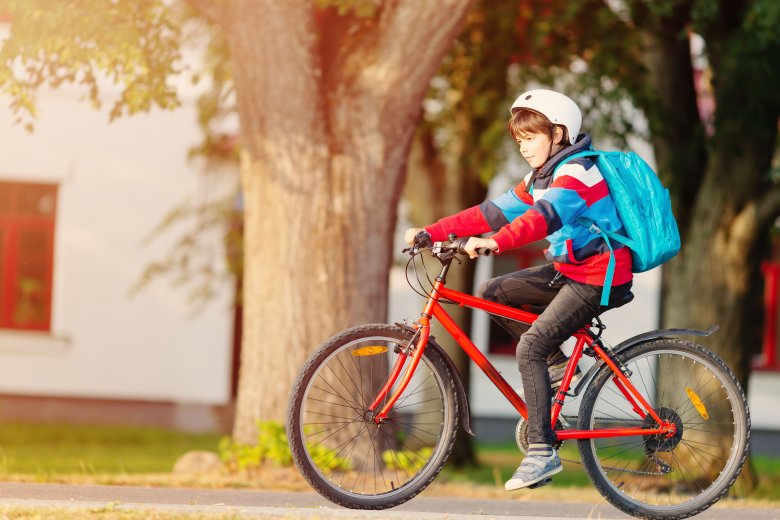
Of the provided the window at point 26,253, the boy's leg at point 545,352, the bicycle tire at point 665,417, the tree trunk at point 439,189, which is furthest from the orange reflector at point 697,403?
the window at point 26,253

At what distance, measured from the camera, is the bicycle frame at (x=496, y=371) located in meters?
4.93

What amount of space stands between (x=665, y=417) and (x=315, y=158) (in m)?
3.24

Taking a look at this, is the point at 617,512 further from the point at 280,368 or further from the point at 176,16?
the point at 176,16

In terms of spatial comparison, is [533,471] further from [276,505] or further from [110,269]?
[110,269]

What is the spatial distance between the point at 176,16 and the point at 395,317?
755 centimetres

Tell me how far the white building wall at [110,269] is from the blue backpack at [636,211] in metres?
12.6

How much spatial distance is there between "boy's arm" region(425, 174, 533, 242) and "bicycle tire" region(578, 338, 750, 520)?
72 centimetres

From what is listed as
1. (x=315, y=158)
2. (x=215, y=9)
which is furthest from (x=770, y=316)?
(x=215, y=9)

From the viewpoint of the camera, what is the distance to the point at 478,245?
15.4ft

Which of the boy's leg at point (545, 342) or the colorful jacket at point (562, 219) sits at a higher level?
the colorful jacket at point (562, 219)

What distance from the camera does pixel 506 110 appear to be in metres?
11.7

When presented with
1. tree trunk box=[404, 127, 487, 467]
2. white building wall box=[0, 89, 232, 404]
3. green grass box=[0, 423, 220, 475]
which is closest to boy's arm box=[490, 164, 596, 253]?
tree trunk box=[404, 127, 487, 467]

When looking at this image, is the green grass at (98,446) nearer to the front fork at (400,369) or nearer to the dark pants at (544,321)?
the front fork at (400,369)

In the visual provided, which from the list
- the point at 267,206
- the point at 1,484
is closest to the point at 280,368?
the point at 267,206
